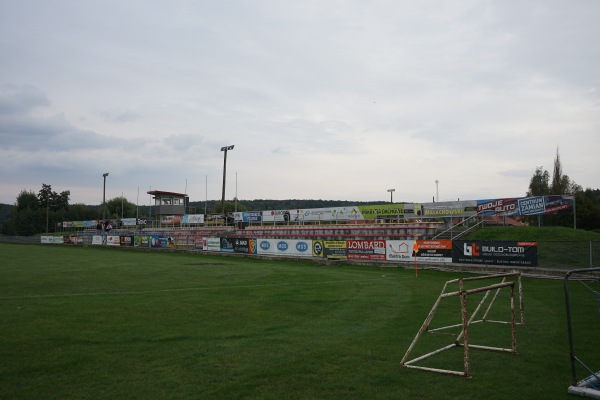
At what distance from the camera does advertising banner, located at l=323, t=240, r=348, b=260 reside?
34031 mm

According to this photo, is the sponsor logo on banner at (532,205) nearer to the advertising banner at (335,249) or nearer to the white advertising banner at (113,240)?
the advertising banner at (335,249)

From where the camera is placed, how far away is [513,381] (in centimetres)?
718

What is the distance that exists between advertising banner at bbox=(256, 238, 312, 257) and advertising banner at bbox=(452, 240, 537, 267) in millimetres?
12990

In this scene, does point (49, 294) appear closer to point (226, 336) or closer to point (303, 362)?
point (226, 336)

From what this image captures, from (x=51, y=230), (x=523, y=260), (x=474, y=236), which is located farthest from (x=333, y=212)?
(x=51, y=230)

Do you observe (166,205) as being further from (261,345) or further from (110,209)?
(261,345)

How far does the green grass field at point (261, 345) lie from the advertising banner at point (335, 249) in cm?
1565

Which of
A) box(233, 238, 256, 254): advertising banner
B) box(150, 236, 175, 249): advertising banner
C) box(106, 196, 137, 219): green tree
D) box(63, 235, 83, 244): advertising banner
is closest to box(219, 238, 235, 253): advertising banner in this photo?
box(233, 238, 256, 254): advertising banner

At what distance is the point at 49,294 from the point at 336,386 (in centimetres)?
1458

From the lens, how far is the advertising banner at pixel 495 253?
79.8 feet

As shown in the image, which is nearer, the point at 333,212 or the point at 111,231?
the point at 333,212

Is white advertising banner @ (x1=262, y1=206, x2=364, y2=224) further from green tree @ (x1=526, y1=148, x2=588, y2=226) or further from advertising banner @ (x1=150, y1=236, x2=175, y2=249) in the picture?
green tree @ (x1=526, y1=148, x2=588, y2=226)

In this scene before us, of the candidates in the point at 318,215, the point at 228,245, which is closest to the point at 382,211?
the point at 318,215

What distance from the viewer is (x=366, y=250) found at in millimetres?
32500
